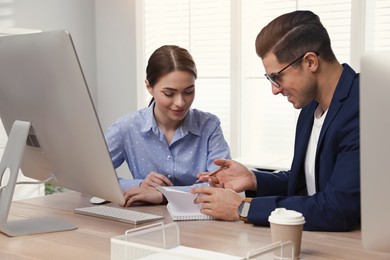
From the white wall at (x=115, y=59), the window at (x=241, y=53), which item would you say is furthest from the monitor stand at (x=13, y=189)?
the white wall at (x=115, y=59)

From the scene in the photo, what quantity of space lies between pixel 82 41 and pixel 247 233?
3477 millimetres

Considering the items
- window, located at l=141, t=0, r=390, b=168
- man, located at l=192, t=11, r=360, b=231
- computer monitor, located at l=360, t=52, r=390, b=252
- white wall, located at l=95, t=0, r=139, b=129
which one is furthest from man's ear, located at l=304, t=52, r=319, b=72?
white wall, located at l=95, t=0, r=139, b=129

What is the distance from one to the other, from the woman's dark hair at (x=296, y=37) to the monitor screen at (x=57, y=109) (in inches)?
26.6

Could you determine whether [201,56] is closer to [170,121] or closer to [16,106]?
[170,121]

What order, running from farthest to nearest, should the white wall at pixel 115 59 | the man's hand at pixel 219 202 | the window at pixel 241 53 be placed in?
the white wall at pixel 115 59 → the window at pixel 241 53 → the man's hand at pixel 219 202

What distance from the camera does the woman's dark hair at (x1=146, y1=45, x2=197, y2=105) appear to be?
2.38 meters

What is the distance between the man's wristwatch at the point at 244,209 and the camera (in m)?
1.78

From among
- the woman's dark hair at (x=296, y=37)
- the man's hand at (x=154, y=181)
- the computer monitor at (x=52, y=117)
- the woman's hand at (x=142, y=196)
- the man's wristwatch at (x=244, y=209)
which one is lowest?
the woman's hand at (x=142, y=196)

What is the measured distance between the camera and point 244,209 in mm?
1791

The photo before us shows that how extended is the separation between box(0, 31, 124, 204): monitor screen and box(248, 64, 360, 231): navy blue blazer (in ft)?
1.60

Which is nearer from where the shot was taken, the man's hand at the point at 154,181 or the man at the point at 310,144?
the man at the point at 310,144

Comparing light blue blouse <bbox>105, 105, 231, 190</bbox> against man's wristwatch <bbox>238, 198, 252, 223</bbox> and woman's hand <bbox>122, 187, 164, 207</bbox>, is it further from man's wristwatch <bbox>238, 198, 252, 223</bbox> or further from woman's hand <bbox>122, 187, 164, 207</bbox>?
man's wristwatch <bbox>238, 198, 252, 223</bbox>

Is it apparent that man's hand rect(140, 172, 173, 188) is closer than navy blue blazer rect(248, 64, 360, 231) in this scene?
No

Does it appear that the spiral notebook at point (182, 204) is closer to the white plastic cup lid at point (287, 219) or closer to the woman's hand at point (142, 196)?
the woman's hand at point (142, 196)
